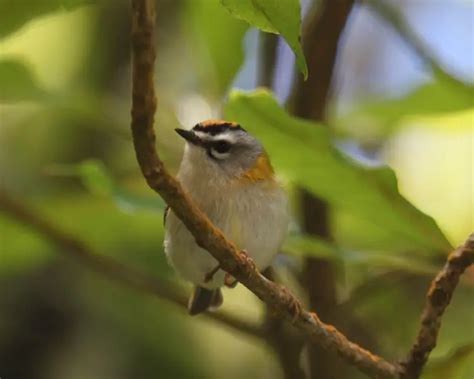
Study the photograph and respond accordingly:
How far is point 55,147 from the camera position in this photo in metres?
1.29

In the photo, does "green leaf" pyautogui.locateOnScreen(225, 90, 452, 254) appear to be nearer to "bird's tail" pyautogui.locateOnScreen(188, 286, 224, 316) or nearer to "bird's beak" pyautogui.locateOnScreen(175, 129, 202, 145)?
"bird's beak" pyautogui.locateOnScreen(175, 129, 202, 145)

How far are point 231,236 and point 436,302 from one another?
0.95ft

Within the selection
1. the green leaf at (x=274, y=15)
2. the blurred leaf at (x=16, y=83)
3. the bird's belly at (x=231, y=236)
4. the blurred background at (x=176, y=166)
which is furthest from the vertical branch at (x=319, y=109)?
the green leaf at (x=274, y=15)

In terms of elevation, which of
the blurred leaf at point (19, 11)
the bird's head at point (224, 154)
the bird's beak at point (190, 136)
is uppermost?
the blurred leaf at point (19, 11)

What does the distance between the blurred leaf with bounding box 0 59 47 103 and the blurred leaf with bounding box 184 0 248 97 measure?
0.17m

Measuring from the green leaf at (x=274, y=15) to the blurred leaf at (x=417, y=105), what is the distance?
16.6 inches

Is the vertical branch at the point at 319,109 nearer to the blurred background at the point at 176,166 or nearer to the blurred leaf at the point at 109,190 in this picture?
the blurred background at the point at 176,166

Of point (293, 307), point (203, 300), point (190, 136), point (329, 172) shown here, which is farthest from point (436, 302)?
point (203, 300)

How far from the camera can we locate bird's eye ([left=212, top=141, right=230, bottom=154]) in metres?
0.93

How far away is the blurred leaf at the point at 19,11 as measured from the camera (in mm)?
670

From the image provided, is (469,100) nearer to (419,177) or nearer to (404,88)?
(404,88)

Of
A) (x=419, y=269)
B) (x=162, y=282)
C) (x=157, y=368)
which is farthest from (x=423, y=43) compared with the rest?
(x=157, y=368)

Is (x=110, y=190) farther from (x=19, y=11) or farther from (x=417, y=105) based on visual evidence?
(x=417, y=105)

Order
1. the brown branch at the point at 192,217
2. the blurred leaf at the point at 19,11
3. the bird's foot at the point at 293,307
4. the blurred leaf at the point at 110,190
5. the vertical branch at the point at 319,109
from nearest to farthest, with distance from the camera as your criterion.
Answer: the brown branch at the point at 192,217
the bird's foot at the point at 293,307
the blurred leaf at the point at 19,11
the blurred leaf at the point at 110,190
the vertical branch at the point at 319,109
